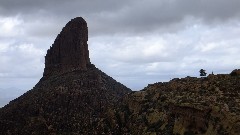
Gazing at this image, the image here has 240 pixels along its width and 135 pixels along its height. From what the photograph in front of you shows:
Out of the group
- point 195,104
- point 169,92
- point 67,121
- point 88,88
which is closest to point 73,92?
point 88,88

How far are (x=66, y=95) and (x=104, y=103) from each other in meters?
13.2

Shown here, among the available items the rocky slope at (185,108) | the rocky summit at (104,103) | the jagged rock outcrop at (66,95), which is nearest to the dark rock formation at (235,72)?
the rocky summit at (104,103)

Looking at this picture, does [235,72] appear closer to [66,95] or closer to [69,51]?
[66,95]

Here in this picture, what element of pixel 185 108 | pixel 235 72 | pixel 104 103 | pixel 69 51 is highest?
pixel 69 51

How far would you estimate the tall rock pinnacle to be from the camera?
172250 millimetres

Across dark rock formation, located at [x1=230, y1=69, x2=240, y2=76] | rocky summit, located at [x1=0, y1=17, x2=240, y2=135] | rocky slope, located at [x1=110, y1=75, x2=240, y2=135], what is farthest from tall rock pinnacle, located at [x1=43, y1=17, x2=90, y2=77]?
dark rock formation, located at [x1=230, y1=69, x2=240, y2=76]

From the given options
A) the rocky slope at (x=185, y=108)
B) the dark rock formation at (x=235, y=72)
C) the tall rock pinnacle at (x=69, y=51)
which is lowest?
the rocky slope at (x=185, y=108)

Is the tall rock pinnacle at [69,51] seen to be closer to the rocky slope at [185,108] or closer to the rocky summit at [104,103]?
the rocky summit at [104,103]

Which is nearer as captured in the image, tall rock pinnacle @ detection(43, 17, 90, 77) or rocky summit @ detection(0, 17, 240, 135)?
rocky summit @ detection(0, 17, 240, 135)

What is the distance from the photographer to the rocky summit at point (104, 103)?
5769cm

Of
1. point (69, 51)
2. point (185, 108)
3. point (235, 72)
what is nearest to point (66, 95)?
point (69, 51)

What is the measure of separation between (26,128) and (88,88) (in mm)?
30456

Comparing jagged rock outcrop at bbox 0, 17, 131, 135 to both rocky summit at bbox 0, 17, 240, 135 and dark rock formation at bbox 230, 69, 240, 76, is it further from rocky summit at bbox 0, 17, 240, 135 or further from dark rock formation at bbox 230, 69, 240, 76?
dark rock formation at bbox 230, 69, 240, 76

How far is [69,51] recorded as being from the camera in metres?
176
